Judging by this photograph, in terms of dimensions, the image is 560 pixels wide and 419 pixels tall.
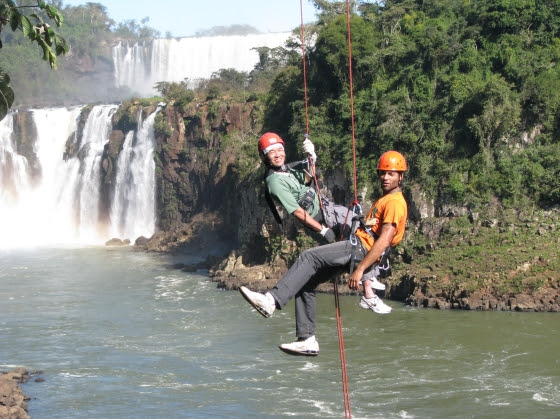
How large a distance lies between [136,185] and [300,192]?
4048cm

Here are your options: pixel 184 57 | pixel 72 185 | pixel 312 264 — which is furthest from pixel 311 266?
pixel 184 57

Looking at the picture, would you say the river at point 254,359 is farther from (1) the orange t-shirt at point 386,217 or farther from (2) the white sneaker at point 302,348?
(1) the orange t-shirt at point 386,217

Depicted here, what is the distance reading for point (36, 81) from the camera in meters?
72.4

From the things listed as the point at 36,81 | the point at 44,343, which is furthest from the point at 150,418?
the point at 36,81

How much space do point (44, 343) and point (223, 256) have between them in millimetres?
13588

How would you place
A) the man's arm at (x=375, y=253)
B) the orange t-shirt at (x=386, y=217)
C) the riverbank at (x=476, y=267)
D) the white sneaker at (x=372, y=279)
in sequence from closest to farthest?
the man's arm at (x=375, y=253) → the orange t-shirt at (x=386, y=217) → the white sneaker at (x=372, y=279) → the riverbank at (x=476, y=267)

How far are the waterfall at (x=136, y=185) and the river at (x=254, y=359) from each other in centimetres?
1689

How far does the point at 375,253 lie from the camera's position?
279 inches

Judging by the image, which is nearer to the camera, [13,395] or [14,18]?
[14,18]

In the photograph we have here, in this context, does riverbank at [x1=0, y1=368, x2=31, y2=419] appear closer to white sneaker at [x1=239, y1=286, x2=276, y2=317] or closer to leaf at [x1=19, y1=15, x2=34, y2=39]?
white sneaker at [x1=239, y1=286, x2=276, y2=317]

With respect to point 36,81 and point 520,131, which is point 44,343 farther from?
point 36,81

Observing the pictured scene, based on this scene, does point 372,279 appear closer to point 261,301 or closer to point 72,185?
point 261,301

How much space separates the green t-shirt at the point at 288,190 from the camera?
24.1ft

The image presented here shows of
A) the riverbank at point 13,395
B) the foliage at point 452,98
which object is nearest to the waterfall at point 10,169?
the foliage at point 452,98
